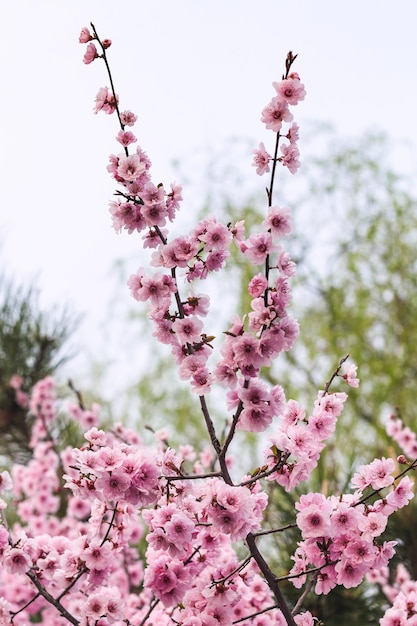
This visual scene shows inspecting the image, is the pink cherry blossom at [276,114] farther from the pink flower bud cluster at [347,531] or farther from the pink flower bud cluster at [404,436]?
the pink flower bud cluster at [404,436]

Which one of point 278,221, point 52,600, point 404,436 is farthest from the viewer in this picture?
point 404,436

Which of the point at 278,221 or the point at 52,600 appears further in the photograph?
the point at 52,600

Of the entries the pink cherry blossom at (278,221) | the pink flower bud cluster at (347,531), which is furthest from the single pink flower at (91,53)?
the pink flower bud cluster at (347,531)

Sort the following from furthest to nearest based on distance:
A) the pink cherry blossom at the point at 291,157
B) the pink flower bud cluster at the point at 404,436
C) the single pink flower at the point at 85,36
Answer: the pink flower bud cluster at the point at 404,436
the single pink flower at the point at 85,36
the pink cherry blossom at the point at 291,157

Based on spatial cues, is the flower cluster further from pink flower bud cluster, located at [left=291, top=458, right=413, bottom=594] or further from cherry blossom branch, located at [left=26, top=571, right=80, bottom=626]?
cherry blossom branch, located at [left=26, top=571, right=80, bottom=626]

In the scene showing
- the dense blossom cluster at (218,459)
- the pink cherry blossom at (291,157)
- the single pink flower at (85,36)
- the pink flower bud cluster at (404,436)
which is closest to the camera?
the dense blossom cluster at (218,459)

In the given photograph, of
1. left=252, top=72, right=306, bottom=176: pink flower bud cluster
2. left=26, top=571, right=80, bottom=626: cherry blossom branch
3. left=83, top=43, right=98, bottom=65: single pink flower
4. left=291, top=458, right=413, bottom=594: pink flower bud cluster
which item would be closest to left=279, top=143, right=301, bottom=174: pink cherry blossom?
left=252, top=72, right=306, bottom=176: pink flower bud cluster

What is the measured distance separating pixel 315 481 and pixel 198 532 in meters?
1.19

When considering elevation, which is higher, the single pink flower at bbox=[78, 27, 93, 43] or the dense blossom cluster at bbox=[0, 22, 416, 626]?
the single pink flower at bbox=[78, 27, 93, 43]

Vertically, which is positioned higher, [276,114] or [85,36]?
[85,36]

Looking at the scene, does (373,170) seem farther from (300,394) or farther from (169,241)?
(169,241)

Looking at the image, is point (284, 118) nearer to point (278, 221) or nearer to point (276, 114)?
point (276, 114)

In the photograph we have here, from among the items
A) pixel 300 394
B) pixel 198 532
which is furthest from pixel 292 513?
pixel 300 394

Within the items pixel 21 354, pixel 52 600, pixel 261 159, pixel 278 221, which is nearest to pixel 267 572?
pixel 52 600
